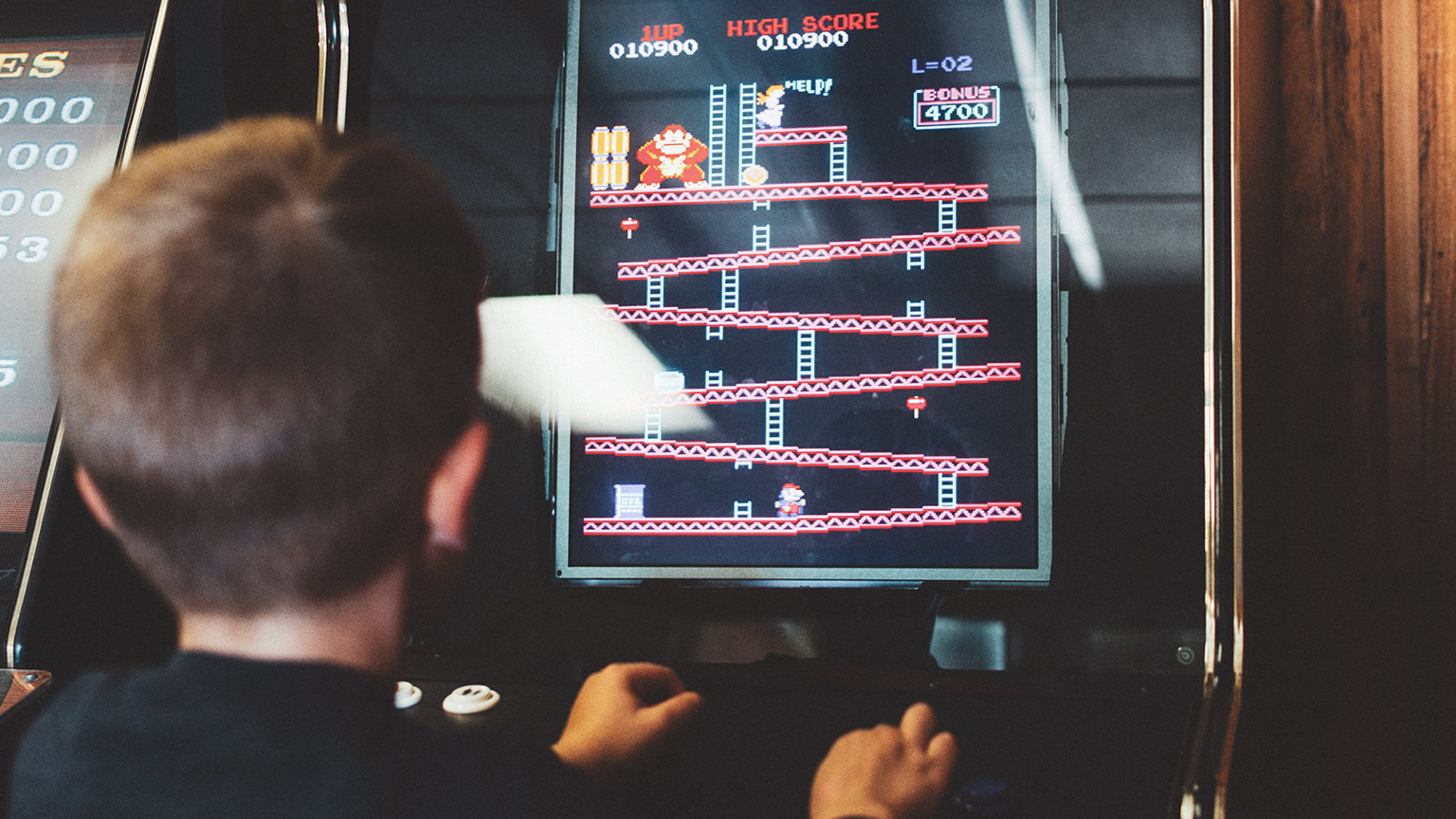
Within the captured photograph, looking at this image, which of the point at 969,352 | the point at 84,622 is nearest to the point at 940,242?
the point at 969,352

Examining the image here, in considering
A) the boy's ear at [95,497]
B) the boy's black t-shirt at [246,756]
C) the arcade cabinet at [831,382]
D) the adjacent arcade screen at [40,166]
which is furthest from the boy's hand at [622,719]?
the adjacent arcade screen at [40,166]

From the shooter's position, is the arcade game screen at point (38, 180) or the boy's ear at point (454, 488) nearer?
the boy's ear at point (454, 488)

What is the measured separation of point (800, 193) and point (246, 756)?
2.39 ft

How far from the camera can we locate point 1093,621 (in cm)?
89

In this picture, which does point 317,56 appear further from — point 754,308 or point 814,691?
point 814,691

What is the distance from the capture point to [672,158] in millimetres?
1016

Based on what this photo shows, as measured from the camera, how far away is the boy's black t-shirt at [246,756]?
0.49 metres

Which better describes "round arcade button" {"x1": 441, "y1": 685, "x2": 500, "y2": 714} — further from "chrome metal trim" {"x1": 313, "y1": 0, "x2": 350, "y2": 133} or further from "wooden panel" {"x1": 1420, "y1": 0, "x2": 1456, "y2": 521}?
"wooden panel" {"x1": 1420, "y1": 0, "x2": 1456, "y2": 521}

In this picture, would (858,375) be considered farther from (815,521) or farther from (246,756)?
(246,756)

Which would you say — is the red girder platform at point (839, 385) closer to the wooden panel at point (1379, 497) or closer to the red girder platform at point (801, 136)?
the red girder platform at point (801, 136)

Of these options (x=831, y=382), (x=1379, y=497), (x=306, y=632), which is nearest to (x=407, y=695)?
(x=306, y=632)

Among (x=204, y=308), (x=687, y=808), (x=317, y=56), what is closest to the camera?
(x=204, y=308)

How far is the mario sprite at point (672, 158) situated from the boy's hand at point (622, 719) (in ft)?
1.70

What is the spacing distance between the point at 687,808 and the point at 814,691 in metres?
0.16
